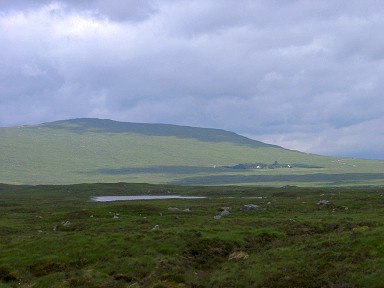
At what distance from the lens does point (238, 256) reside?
141 ft

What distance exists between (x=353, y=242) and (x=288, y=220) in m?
21.3

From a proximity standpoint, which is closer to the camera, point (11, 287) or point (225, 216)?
point (11, 287)

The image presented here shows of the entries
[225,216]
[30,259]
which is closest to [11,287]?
[30,259]

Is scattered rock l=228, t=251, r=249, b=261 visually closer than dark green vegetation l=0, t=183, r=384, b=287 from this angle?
No

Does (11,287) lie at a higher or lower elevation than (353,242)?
lower

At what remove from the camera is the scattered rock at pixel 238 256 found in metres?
42.6

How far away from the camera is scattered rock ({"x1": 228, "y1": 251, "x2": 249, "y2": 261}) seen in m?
42.6

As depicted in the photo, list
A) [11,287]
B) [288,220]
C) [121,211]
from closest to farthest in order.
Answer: [11,287] < [288,220] < [121,211]

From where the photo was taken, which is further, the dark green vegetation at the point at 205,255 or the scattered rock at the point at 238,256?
the scattered rock at the point at 238,256

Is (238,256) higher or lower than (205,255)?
higher

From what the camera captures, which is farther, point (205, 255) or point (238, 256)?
point (205, 255)

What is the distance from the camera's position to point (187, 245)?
4666cm

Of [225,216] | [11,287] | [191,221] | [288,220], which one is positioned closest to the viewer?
[11,287]

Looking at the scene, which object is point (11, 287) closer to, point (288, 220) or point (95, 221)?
point (95, 221)
